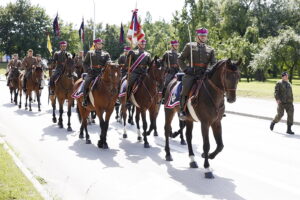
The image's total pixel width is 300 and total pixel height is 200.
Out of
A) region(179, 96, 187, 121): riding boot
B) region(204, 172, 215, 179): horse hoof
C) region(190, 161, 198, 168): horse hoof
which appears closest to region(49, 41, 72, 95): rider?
region(179, 96, 187, 121): riding boot

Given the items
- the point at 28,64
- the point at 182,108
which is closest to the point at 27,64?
the point at 28,64

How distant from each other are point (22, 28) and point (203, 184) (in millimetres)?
79407

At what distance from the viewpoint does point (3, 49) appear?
7838 cm

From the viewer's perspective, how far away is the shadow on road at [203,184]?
671 centimetres

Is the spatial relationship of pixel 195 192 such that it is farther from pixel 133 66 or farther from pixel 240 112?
pixel 240 112

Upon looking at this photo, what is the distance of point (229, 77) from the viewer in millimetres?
7316

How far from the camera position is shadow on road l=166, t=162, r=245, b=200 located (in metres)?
6.71

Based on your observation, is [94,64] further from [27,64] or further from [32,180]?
[27,64]

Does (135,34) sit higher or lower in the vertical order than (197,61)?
higher

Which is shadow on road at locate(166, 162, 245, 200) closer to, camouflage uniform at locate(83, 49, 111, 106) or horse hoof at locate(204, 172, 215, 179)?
horse hoof at locate(204, 172, 215, 179)

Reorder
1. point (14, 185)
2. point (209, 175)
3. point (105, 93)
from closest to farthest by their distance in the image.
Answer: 1. point (14, 185)
2. point (209, 175)
3. point (105, 93)

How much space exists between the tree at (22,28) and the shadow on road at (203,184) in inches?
2959

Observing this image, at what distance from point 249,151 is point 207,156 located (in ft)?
9.65

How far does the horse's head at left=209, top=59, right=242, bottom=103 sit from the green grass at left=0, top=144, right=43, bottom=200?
402 cm
